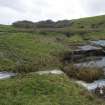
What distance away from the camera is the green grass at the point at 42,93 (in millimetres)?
17641

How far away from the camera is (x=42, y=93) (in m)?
19.0

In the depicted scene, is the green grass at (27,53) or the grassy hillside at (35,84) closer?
the grassy hillside at (35,84)

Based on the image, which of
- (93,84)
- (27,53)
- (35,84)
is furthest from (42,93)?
(27,53)

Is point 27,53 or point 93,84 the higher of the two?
point 27,53

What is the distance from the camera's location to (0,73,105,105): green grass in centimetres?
1764

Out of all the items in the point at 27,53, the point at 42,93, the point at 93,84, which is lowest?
the point at 93,84

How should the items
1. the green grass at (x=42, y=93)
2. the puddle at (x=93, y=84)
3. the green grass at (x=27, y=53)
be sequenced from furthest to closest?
1. the green grass at (x=27, y=53)
2. the puddle at (x=93, y=84)
3. the green grass at (x=42, y=93)

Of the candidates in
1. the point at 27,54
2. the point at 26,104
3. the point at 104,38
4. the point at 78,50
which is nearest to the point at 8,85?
the point at 26,104

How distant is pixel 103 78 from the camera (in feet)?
88.6

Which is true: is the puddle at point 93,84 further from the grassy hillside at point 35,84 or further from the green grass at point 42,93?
the green grass at point 42,93

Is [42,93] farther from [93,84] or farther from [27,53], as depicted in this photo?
[27,53]

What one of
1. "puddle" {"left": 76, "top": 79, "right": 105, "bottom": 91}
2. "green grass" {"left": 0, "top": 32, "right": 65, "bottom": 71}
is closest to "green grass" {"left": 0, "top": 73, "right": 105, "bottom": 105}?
"puddle" {"left": 76, "top": 79, "right": 105, "bottom": 91}

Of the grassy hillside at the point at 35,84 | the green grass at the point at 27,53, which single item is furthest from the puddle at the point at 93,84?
the green grass at the point at 27,53

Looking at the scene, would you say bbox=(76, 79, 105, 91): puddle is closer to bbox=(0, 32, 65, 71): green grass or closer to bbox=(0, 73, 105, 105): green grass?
bbox=(0, 73, 105, 105): green grass
